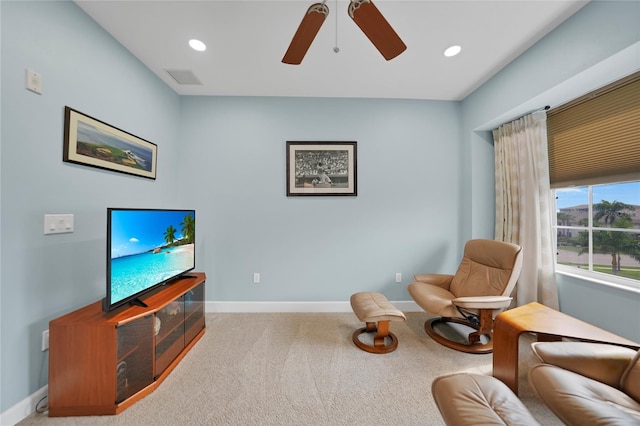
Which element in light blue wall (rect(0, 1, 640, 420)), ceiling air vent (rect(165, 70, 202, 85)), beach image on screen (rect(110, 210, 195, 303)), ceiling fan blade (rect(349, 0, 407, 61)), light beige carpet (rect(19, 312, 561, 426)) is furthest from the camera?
light blue wall (rect(0, 1, 640, 420))

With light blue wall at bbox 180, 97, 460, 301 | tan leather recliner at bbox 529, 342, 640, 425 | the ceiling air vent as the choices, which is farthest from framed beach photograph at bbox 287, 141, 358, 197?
tan leather recliner at bbox 529, 342, 640, 425

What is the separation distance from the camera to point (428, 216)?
9.33ft

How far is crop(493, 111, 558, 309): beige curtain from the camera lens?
2.14 m

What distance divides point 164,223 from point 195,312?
3.02 ft

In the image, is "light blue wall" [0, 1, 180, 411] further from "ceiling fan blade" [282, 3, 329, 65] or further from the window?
the window

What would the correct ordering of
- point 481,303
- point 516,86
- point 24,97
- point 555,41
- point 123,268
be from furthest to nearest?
point 516,86
point 481,303
point 555,41
point 123,268
point 24,97

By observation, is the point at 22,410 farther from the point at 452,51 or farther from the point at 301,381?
the point at 452,51

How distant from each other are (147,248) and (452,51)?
3039 millimetres

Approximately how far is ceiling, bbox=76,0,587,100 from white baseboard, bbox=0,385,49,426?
8.57 ft

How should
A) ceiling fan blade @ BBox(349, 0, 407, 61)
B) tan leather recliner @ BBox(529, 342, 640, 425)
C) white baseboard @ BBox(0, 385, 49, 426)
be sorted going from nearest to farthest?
tan leather recliner @ BBox(529, 342, 640, 425)
ceiling fan blade @ BBox(349, 0, 407, 61)
white baseboard @ BBox(0, 385, 49, 426)

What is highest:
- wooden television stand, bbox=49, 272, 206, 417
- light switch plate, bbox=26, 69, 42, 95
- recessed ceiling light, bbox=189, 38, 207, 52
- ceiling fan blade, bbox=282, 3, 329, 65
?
recessed ceiling light, bbox=189, 38, 207, 52

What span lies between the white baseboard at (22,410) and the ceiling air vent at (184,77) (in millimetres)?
2703

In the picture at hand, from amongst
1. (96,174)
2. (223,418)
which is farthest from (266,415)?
(96,174)

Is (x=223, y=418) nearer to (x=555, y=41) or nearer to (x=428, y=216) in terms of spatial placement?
(x=428, y=216)
